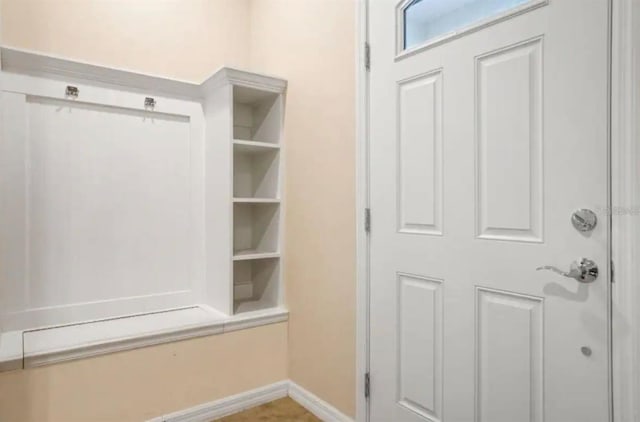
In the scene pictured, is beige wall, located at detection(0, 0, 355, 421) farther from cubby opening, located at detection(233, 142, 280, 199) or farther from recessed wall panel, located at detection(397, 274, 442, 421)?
recessed wall panel, located at detection(397, 274, 442, 421)

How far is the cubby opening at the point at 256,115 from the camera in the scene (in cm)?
254

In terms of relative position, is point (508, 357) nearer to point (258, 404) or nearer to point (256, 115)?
point (258, 404)

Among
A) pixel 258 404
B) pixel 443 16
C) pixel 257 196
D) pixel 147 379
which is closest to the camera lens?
pixel 443 16

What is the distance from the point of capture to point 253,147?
2.50 metres

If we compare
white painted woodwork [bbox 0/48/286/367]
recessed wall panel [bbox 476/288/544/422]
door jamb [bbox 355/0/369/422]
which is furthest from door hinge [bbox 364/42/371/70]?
recessed wall panel [bbox 476/288/544/422]

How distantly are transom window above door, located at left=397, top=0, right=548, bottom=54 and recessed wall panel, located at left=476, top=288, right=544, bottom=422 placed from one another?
96cm

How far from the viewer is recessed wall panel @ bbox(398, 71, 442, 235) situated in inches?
62.8

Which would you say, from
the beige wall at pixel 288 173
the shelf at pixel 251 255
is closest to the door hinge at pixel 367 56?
the beige wall at pixel 288 173

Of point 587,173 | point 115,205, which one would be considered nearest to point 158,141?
point 115,205

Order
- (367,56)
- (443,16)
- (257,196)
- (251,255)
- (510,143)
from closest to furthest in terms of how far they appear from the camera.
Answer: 1. (510,143)
2. (443,16)
3. (367,56)
4. (251,255)
5. (257,196)

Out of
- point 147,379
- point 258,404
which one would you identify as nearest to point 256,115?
point 147,379

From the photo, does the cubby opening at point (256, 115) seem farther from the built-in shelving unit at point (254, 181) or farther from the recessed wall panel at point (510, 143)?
the recessed wall panel at point (510, 143)

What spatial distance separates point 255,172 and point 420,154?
142 cm

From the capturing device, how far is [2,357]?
1691 millimetres
